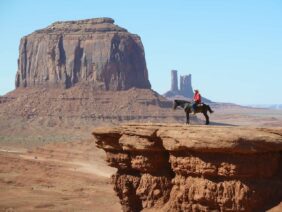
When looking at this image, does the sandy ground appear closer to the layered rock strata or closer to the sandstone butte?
the sandstone butte

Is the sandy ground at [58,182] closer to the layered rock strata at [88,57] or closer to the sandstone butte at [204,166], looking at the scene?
the sandstone butte at [204,166]

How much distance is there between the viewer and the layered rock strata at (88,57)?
4077 inches

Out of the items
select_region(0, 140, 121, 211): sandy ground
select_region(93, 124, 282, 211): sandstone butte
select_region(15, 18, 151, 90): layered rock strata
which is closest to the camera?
select_region(93, 124, 282, 211): sandstone butte

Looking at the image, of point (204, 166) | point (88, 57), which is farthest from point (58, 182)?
point (88, 57)

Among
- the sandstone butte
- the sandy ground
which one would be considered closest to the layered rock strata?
the sandy ground

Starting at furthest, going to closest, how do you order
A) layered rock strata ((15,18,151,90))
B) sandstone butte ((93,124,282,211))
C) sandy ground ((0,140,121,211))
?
layered rock strata ((15,18,151,90)), sandy ground ((0,140,121,211)), sandstone butte ((93,124,282,211))

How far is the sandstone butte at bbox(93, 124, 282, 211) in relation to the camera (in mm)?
15031

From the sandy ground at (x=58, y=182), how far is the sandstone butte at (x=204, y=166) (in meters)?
14.5

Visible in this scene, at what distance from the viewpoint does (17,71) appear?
116 metres

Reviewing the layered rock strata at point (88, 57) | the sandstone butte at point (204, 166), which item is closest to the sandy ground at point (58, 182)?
the sandstone butte at point (204, 166)

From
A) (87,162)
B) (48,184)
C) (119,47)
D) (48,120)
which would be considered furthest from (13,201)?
(119,47)

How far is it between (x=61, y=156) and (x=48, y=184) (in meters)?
20.6

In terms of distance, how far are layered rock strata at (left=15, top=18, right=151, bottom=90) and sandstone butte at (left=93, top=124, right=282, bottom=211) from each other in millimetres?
84658

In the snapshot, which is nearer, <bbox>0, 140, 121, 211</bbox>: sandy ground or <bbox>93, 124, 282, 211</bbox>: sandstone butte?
<bbox>93, 124, 282, 211</bbox>: sandstone butte
